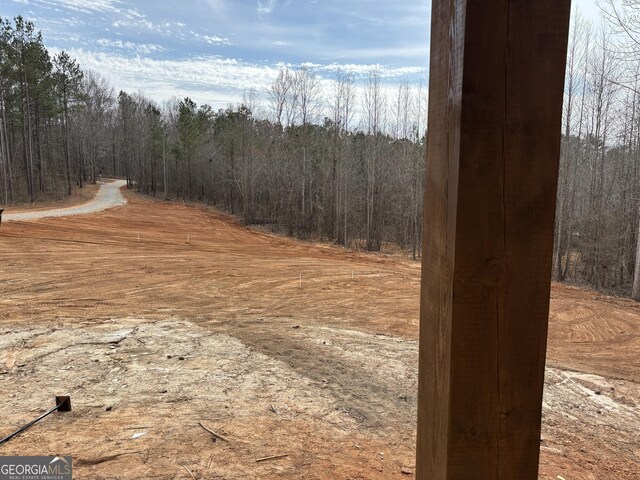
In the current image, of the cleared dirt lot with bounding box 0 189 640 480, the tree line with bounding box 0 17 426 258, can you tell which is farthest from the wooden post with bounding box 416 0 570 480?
the tree line with bounding box 0 17 426 258

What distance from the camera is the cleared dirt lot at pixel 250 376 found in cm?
308

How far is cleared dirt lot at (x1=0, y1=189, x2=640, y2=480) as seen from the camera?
121 inches

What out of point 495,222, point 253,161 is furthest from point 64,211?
point 495,222

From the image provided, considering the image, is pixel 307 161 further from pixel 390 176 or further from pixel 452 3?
pixel 452 3

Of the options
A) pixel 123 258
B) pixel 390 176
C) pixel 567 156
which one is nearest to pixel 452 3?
pixel 123 258

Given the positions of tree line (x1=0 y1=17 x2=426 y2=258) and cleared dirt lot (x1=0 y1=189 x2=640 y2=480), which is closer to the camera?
cleared dirt lot (x1=0 y1=189 x2=640 y2=480)

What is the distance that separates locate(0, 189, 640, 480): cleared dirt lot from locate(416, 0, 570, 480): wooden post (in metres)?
2.19

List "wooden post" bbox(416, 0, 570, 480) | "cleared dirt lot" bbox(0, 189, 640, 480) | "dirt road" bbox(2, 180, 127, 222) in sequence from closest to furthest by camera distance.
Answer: "wooden post" bbox(416, 0, 570, 480) < "cleared dirt lot" bbox(0, 189, 640, 480) < "dirt road" bbox(2, 180, 127, 222)

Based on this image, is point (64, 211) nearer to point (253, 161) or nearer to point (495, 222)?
point (253, 161)

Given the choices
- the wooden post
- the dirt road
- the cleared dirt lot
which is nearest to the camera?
the wooden post

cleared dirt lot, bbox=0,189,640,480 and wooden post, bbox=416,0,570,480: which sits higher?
wooden post, bbox=416,0,570,480

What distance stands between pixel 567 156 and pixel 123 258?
20.1m

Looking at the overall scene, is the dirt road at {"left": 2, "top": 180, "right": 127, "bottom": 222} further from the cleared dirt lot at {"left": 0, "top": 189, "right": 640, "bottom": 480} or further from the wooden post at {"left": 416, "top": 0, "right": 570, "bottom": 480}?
the wooden post at {"left": 416, "top": 0, "right": 570, "bottom": 480}

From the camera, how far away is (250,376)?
4605 mm
